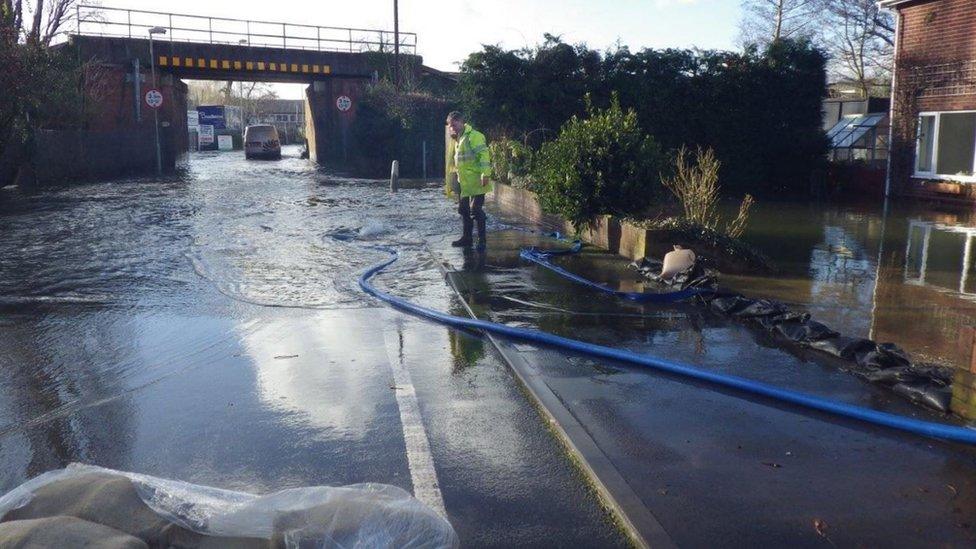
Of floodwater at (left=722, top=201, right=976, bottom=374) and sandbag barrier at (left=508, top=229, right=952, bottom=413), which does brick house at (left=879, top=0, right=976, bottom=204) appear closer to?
floodwater at (left=722, top=201, right=976, bottom=374)

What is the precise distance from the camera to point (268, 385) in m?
6.18

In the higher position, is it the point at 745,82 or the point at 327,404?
the point at 745,82

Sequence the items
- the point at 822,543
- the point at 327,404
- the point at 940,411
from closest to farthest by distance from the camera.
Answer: the point at 822,543 < the point at 940,411 < the point at 327,404

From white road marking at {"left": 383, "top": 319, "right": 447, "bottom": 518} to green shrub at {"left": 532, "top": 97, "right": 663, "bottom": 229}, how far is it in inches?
224

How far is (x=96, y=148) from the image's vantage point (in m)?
29.4

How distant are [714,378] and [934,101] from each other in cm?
1729

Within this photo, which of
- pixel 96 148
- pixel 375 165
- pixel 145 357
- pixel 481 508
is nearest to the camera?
pixel 481 508

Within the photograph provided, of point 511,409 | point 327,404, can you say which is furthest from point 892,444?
point 327,404

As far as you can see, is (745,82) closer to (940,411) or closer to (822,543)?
(940,411)

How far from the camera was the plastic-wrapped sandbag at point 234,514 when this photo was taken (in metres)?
3.13

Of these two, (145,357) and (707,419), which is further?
(145,357)

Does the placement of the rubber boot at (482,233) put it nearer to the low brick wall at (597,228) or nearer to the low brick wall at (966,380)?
the low brick wall at (597,228)

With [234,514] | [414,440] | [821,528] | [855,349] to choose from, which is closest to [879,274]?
[855,349]

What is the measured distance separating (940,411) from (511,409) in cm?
265
